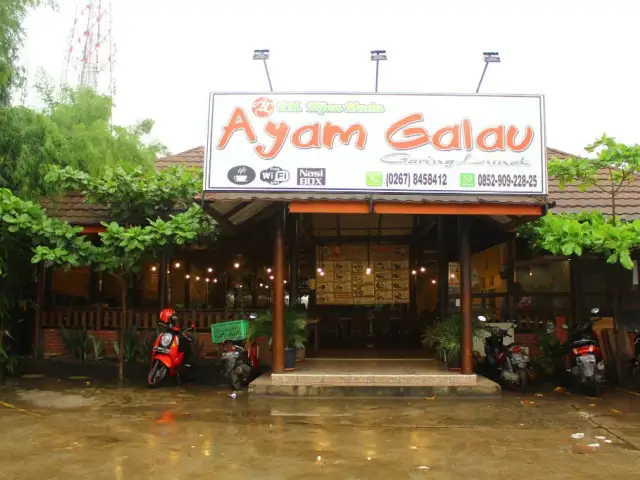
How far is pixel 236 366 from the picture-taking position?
9.80 metres

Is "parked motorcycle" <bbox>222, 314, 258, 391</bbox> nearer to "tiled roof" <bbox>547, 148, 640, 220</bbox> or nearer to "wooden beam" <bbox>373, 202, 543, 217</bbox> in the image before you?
"wooden beam" <bbox>373, 202, 543, 217</bbox>

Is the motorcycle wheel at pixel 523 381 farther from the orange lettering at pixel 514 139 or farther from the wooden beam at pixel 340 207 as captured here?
the wooden beam at pixel 340 207

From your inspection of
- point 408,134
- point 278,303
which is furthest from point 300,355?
point 408,134

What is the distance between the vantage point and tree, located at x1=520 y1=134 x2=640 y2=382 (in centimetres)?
862

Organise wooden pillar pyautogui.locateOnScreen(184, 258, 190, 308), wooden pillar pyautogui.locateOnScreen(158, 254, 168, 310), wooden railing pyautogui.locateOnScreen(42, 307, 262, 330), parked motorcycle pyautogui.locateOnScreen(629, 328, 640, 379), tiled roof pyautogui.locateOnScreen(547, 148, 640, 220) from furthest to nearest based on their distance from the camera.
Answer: wooden pillar pyautogui.locateOnScreen(184, 258, 190, 308) < wooden pillar pyautogui.locateOnScreen(158, 254, 168, 310) < wooden railing pyautogui.locateOnScreen(42, 307, 262, 330) < tiled roof pyautogui.locateOnScreen(547, 148, 640, 220) < parked motorcycle pyautogui.locateOnScreen(629, 328, 640, 379)

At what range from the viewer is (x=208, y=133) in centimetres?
873

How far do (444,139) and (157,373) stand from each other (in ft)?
19.9

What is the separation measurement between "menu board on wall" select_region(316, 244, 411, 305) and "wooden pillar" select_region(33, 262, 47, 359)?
6.33 m

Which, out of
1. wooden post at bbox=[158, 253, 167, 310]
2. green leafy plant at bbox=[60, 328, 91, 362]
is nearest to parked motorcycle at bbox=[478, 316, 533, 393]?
wooden post at bbox=[158, 253, 167, 310]

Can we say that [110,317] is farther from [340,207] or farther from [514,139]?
[514,139]

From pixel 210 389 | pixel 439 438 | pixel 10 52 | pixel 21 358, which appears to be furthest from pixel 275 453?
pixel 10 52

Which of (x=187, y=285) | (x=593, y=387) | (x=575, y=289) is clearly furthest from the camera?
(x=187, y=285)

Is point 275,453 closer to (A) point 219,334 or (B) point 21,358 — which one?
(A) point 219,334

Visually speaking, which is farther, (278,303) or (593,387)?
(278,303)
